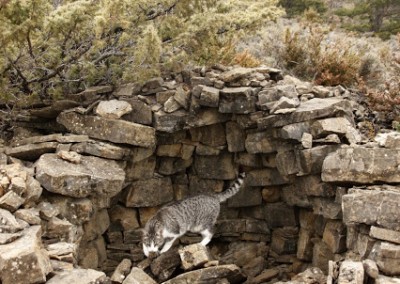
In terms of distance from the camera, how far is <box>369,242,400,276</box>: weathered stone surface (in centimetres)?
734

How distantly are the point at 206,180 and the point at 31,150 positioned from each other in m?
4.99

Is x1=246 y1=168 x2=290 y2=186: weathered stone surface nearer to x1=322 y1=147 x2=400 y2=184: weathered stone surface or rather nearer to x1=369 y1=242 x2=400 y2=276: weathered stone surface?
x1=322 y1=147 x2=400 y2=184: weathered stone surface

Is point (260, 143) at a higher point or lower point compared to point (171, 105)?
lower

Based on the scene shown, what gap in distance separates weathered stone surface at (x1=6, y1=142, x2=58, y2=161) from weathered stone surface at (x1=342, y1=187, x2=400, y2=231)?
5.94m

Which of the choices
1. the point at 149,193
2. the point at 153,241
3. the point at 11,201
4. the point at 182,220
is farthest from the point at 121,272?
the point at 11,201

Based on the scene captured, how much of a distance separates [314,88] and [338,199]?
3.17 meters

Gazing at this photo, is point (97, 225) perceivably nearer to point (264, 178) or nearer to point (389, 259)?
point (264, 178)

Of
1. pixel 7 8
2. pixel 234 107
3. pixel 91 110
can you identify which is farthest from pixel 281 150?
pixel 7 8

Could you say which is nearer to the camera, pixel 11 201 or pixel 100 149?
pixel 11 201

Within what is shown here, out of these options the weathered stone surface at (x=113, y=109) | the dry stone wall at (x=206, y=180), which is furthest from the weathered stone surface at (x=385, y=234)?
the weathered stone surface at (x=113, y=109)

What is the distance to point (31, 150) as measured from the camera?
9.14 metres

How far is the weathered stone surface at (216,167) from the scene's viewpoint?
12.2m

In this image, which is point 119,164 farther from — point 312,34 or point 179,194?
point 312,34

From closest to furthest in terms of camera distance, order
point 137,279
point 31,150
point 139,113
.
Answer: point 31,150, point 137,279, point 139,113
